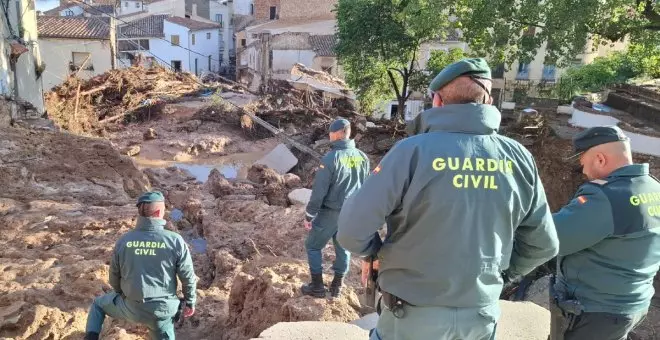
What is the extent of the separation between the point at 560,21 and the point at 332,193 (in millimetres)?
7312

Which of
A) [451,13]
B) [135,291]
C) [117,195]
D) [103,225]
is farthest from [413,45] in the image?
[135,291]

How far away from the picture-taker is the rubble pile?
1806 cm

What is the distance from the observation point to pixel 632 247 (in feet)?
8.73

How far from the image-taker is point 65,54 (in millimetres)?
25438

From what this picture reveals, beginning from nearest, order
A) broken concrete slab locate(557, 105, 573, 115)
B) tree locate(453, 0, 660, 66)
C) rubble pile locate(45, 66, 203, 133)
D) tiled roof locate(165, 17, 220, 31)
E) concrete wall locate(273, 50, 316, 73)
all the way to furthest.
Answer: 1. tree locate(453, 0, 660, 66)
2. broken concrete slab locate(557, 105, 573, 115)
3. rubble pile locate(45, 66, 203, 133)
4. concrete wall locate(273, 50, 316, 73)
5. tiled roof locate(165, 17, 220, 31)

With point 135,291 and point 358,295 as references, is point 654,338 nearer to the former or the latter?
point 358,295

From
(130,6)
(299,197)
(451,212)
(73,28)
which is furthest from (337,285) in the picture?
(130,6)

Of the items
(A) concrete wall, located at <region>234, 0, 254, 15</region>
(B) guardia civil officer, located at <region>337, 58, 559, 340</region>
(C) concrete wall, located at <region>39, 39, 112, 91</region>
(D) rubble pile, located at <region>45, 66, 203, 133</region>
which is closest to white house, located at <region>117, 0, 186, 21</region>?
(A) concrete wall, located at <region>234, 0, 254, 15</region>

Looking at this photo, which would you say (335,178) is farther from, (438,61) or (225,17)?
(225,17)

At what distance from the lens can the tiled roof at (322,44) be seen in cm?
3288

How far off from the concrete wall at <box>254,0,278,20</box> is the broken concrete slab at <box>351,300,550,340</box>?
148ft

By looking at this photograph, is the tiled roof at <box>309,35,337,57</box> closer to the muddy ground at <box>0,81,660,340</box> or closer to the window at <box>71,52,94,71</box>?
the window at <box>71,52,94,71</box>

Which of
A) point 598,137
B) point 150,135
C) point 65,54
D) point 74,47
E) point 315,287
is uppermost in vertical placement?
point 598,137

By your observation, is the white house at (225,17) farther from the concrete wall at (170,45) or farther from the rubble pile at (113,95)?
the rubble pile at (113,95)
